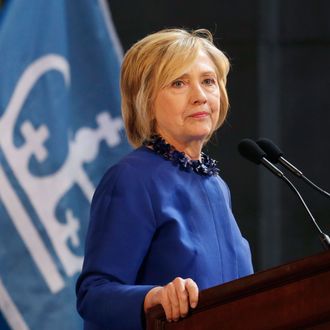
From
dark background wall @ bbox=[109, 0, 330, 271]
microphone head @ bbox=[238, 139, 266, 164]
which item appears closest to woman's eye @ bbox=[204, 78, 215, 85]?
microphone head @ bbox=[238, 139, 266, 164]

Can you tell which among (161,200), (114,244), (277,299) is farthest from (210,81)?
(277,299)

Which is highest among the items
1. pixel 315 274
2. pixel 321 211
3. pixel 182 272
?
pixel 315 274

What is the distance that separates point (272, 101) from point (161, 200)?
1996 millimetres

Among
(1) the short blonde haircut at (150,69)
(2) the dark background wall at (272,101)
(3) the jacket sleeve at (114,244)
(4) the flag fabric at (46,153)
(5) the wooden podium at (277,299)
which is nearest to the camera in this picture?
(5) the wooden podium at (277,299)

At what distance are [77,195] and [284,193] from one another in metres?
0.96

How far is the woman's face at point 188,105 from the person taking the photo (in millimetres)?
2205

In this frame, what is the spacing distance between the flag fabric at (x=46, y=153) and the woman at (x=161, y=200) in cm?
112

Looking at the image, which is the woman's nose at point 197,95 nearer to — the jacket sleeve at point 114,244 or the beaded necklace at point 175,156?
the beaded necklace at point 175,156

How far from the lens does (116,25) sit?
12.5 feet

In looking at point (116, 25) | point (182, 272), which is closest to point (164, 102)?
point (182, 272)

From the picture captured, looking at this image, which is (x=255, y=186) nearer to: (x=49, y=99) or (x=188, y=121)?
(x=49, y=99)

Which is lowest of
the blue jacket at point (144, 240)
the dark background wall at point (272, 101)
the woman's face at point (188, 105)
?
the dark background wall at point (272, 101)

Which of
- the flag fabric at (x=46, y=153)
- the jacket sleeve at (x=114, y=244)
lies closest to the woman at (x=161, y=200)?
the jacket sleeve at (x=114, y=244)

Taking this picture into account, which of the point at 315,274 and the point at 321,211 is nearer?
the point at 315,274
